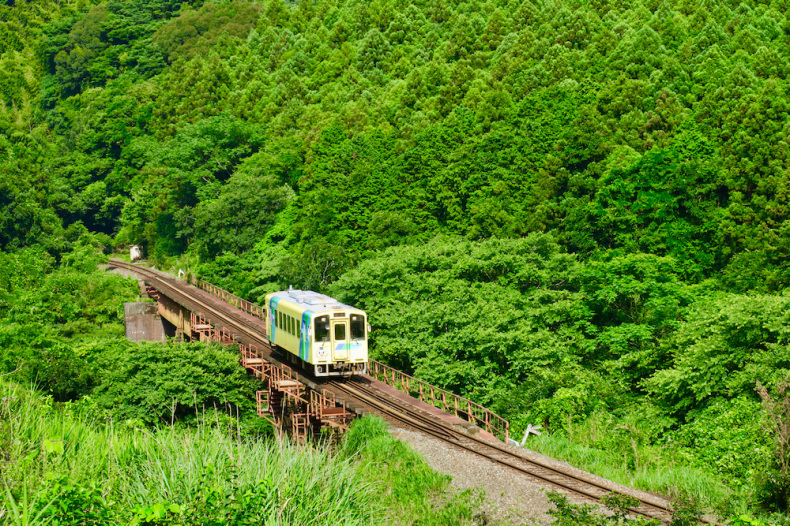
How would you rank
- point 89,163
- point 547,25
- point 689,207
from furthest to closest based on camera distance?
point 89,163
point 547,25
point 689,207

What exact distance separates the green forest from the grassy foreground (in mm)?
2991

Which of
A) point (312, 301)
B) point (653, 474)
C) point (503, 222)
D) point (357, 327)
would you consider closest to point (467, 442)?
point (653, 474)

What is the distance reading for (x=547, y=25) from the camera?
207 feet

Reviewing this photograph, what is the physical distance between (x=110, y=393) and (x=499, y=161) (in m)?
27.7

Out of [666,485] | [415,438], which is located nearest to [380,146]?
[415,438]

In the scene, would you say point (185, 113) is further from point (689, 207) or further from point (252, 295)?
point (689, 207)

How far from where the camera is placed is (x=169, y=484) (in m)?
10.4

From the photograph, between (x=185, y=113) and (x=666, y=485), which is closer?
(x=666, y=485)

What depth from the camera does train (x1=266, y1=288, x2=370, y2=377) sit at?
84.9ft

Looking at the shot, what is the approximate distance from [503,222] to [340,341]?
19.9 m

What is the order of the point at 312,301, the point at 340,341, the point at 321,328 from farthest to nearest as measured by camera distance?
the point at 312,301 → the point at 340,341 → the point at 321,328

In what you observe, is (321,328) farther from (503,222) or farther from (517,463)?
(503,222)

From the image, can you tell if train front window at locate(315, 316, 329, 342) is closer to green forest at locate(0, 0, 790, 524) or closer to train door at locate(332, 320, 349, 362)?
train door at locate(332, 320, 349, 362)

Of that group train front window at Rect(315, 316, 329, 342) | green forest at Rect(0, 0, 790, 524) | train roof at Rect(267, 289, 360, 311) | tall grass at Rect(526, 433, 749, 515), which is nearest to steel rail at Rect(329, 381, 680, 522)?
tall grass at Rect(526, 433, 749, 515)
